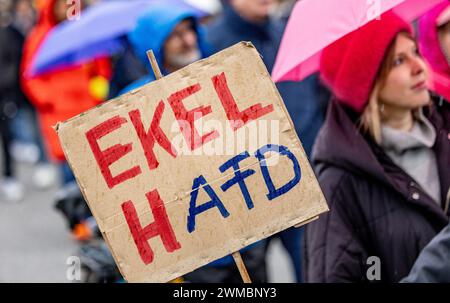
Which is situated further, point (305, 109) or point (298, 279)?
point (305, 109)

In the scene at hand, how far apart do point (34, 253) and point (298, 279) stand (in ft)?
11.7

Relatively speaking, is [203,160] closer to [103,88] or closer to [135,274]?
[135,274]

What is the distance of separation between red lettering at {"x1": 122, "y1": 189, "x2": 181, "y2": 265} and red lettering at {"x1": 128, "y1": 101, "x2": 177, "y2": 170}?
0.29 feet

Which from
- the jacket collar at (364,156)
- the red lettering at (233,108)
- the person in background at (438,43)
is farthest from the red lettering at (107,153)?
the person in background at (438,43)

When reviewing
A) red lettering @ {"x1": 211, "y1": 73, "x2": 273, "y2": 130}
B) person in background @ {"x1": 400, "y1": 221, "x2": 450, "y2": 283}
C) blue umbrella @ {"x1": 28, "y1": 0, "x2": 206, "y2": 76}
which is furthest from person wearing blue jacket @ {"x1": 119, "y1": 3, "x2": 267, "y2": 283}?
person in background @ {"x1": 400, "y1": 221, "x2": 450, "y2": 283}

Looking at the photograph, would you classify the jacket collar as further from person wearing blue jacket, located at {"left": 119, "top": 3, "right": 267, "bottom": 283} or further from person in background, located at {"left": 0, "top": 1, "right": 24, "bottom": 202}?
person in background, located at {"left": 0, "top": 1, "right": 24, "bottom": 202}

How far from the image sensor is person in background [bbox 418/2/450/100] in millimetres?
3619

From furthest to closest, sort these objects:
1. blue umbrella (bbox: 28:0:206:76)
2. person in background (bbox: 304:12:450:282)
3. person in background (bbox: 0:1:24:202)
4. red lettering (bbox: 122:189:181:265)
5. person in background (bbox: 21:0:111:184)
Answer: person in background (bbox: 0:1:24:202) < person in background (bbox: 21:0:111:184) < blue umbrella (bbox: 28:0:206:76) < person in background (bbox: 304:12:450:282) < red lettering (bbox: 122:189:181:265)

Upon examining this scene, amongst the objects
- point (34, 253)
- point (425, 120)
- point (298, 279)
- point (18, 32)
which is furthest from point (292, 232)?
point (18, 32)

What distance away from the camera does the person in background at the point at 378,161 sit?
11.1ft

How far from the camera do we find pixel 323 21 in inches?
133

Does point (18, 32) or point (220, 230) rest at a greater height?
point (18, 32)

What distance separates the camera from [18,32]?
11.0 metres

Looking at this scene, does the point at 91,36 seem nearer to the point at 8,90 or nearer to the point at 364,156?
the point at 364,156
